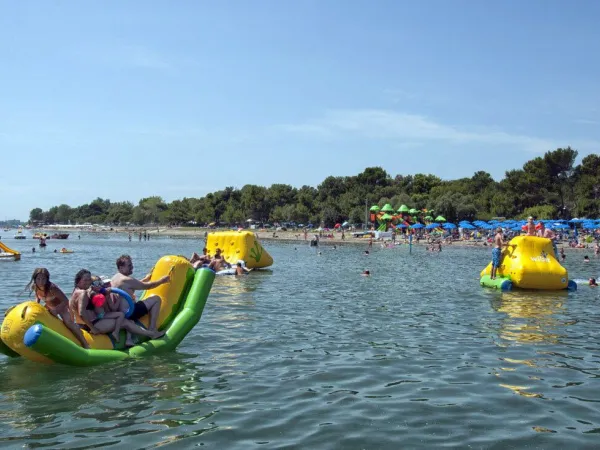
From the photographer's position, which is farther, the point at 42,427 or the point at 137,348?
the point at 137,348

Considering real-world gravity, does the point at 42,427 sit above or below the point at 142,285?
below

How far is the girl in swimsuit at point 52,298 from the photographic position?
7.55m

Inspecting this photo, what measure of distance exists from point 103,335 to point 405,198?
80.6 meters

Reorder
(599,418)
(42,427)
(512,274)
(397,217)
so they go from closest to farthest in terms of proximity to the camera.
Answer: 1. (42,427)
2. (599,418)
3. (512,274)
4. (397,217)

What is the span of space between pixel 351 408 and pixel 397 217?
228ft

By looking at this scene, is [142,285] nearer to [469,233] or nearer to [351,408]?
[351,408]

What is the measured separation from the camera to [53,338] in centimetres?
719

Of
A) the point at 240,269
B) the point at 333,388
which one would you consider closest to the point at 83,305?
the point at 333,388

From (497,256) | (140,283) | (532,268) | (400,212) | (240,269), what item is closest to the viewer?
(140,283)

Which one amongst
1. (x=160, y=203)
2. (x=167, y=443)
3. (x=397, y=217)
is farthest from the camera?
(x=160, y=203)

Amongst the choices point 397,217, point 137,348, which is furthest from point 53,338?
point 397,217

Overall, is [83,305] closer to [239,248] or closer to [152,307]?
[152,307]

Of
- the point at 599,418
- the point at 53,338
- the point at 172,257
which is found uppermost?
the point at 172,257

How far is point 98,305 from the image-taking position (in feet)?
26.3
